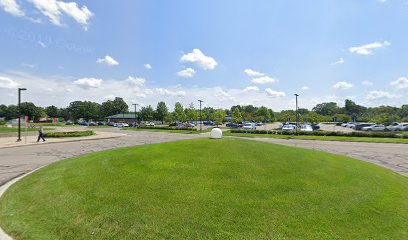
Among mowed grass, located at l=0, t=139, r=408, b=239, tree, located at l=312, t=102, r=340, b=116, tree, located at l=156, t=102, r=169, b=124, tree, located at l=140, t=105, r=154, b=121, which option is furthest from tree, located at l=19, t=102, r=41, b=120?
tree, located at l=312, t=102, r=340, b=116

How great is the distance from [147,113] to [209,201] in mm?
84591

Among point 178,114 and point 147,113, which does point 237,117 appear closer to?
point 178,114

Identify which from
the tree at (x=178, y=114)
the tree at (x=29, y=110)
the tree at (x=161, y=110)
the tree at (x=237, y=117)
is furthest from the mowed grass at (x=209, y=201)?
the tree at (x=29, y=110)

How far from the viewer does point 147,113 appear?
8675 cm

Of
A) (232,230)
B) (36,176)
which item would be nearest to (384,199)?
(232,230)

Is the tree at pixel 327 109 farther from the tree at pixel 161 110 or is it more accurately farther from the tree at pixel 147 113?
the tree at pixel 147 113

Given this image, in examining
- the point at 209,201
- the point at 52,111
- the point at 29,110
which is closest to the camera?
the point at 209,201

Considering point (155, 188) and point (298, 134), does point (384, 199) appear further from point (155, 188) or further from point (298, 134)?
point (298, 134)

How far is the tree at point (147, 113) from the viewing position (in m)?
86.5

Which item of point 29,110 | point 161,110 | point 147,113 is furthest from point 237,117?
point 29,110

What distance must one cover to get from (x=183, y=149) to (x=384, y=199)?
6623mm

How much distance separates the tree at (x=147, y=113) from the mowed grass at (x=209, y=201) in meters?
79.4

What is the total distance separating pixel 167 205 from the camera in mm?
5156

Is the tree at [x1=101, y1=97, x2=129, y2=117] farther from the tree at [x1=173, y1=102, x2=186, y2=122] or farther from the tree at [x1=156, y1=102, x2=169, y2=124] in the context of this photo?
the tree at [x1=173, y1=102, x2=186, y2=122]
